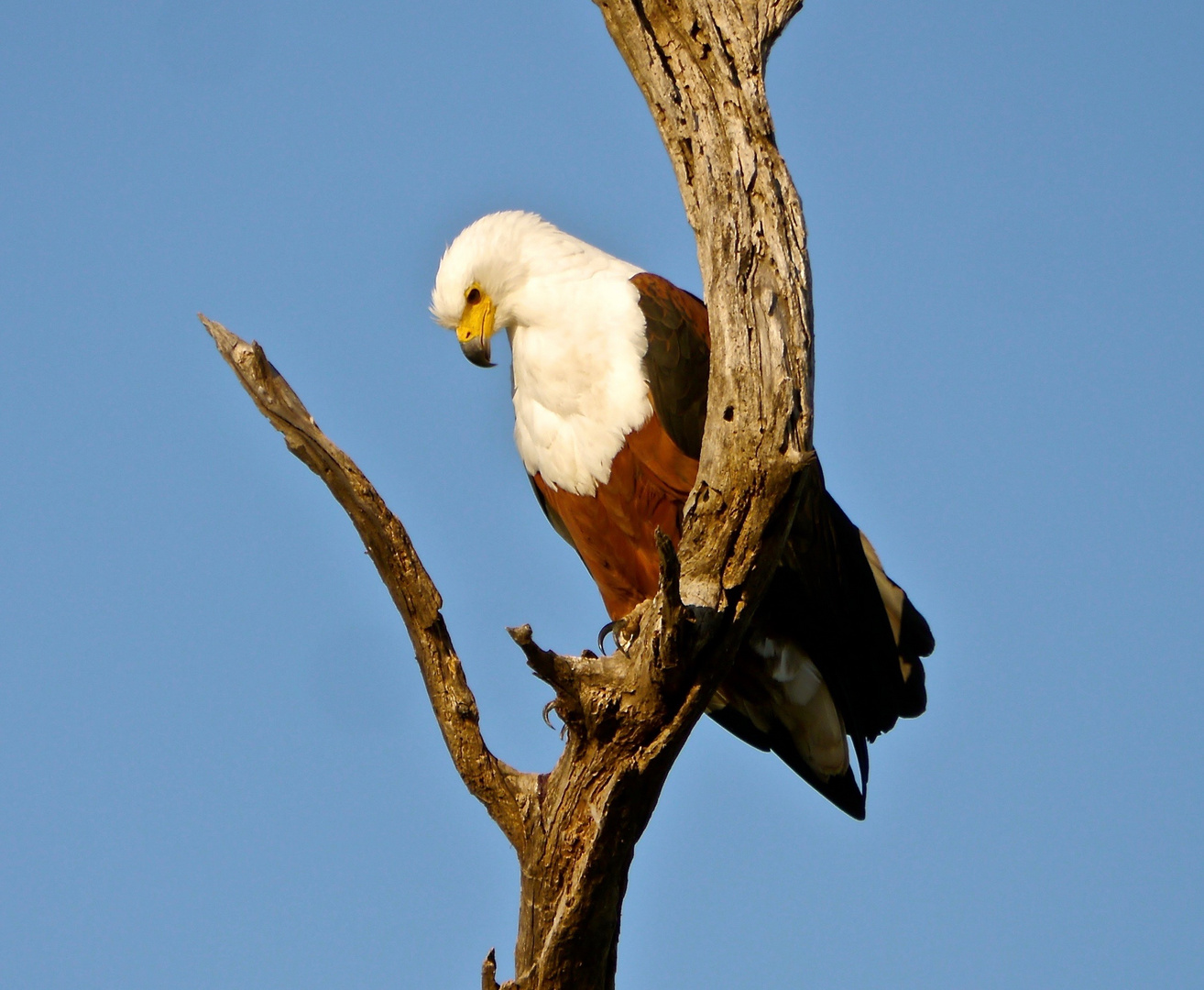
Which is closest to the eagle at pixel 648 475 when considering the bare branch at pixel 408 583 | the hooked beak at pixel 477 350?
the hooked beak at pixel 477 350

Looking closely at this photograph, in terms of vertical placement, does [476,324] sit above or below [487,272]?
below

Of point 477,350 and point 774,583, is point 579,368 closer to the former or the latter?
point 477,350

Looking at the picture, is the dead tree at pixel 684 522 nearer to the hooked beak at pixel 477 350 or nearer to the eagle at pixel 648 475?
the eagle at pixel 648 475

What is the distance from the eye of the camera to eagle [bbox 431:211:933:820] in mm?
4578

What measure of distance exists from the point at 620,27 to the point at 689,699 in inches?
78.3

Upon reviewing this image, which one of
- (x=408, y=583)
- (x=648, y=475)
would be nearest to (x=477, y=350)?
(x=648, y=475)

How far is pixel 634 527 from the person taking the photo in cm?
477

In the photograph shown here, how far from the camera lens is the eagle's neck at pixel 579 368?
181 inches

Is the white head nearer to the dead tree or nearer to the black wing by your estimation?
the black wing

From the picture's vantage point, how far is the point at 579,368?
4.71 metres

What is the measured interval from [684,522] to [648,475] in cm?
96

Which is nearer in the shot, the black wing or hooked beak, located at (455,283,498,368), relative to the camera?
the black wing

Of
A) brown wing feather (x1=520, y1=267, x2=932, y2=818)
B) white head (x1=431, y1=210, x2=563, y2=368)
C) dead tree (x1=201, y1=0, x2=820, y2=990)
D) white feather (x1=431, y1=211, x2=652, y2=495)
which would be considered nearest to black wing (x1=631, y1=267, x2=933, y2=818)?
brown wing feather (x1=520, y1=267, x2=932, y2=818)

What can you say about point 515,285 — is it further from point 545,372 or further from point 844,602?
point 844,602
